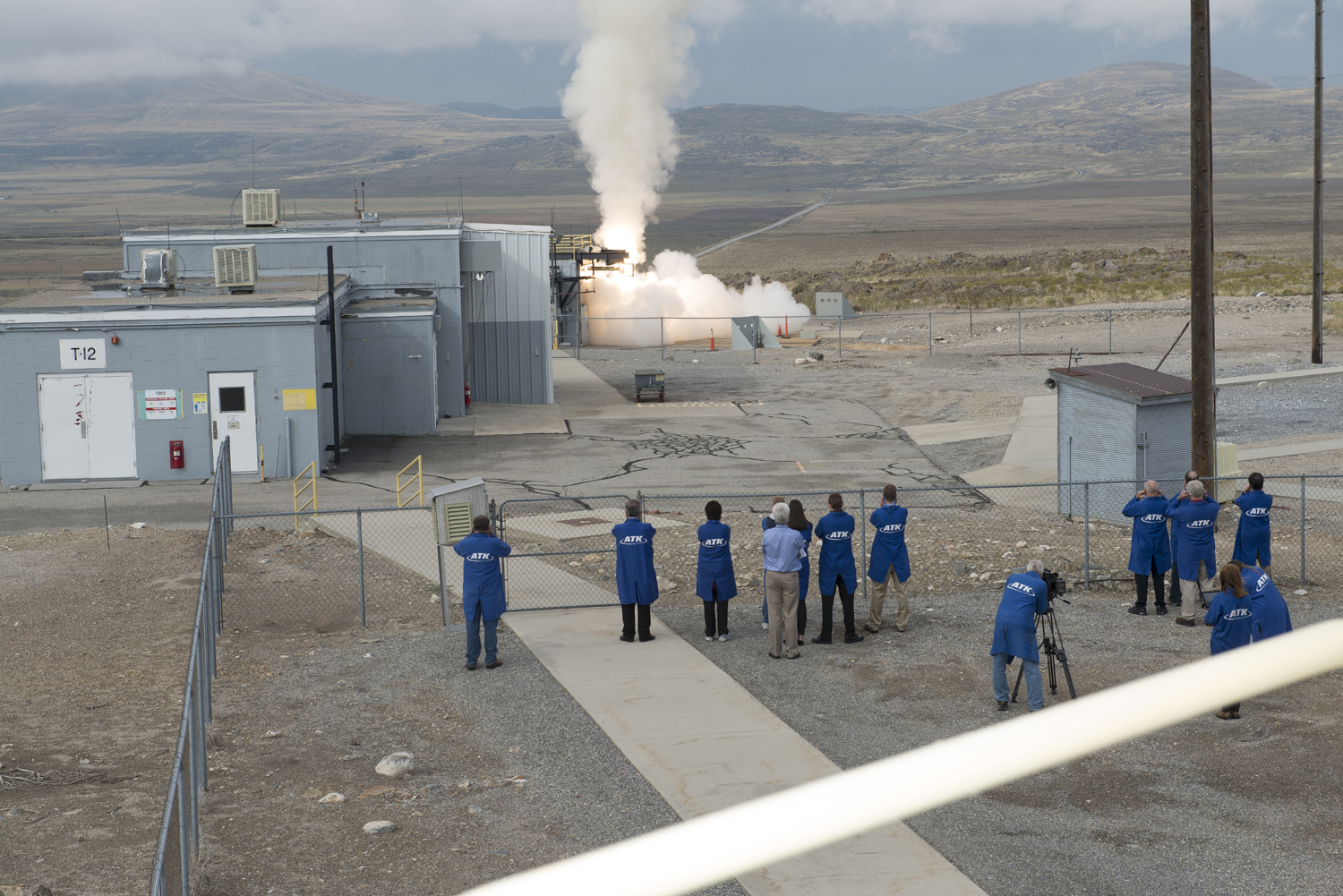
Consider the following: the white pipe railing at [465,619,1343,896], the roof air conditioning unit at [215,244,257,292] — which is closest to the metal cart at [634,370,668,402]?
the roof air conditioning unit at [215,244,257,292]

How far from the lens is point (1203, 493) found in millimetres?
14516

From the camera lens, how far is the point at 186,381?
25.8 m

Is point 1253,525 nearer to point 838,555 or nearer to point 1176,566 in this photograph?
point 1176,566

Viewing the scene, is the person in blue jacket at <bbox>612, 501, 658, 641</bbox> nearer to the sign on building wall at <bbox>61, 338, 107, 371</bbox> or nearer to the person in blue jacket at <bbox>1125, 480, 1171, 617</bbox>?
the person in blue jacket at <bbox>1125, 480, 1171, 617</bbox>

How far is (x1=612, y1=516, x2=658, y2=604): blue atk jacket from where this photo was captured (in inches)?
562

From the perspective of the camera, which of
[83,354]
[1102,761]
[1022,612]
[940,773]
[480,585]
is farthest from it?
[83,354]

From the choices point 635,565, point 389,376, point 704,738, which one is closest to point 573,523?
point 635,565

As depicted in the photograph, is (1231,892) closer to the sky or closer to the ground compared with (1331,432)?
closer to the ground

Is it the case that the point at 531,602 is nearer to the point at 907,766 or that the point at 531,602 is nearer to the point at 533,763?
the point at 533,763

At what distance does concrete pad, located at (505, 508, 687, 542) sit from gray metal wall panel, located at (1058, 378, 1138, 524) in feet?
20.3

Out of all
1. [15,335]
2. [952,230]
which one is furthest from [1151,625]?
[952,230]

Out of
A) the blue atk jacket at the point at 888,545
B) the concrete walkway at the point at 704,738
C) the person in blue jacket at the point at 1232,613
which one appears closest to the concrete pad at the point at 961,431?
the blue atk jacket at the point at 888,545

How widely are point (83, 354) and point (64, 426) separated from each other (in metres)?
1.46

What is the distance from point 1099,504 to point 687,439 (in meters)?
11.4
